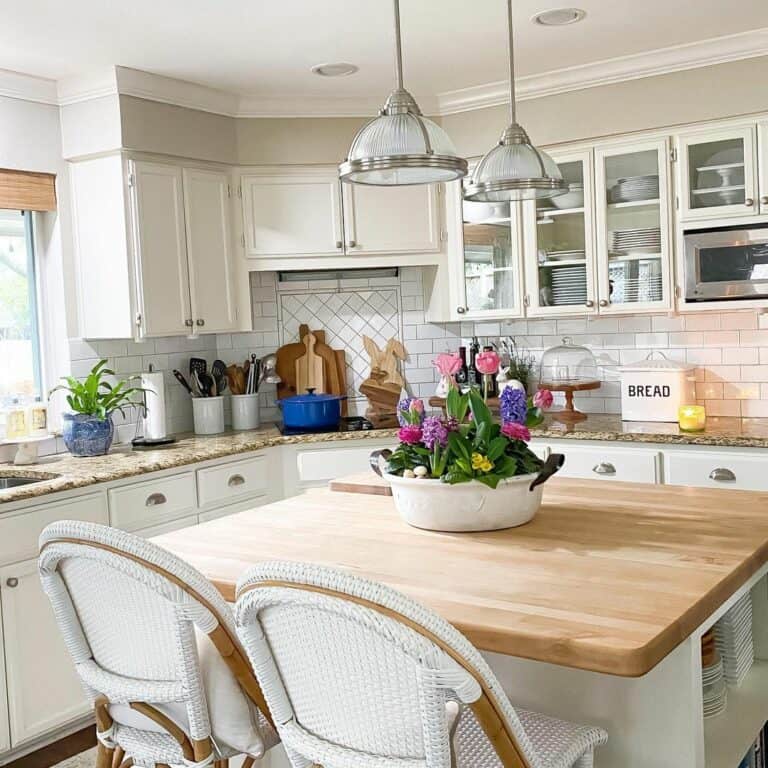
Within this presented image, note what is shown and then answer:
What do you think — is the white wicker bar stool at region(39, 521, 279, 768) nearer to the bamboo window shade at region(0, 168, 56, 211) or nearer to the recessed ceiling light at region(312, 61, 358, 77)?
the bamboo window shade at region(0, 168, 56, 211)

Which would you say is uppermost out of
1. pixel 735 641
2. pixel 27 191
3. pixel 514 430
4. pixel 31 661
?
pixel 27 191

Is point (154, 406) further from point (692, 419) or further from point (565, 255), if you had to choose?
point (692, 419)

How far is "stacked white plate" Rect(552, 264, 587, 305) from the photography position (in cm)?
440

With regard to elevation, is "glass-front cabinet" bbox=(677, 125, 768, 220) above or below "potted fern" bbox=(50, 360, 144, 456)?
above

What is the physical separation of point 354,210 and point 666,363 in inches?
64.9

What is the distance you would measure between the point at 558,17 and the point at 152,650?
2.74 meters

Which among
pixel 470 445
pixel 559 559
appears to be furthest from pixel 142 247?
pixel 559 559

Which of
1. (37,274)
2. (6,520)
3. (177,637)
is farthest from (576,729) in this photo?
(37,274)

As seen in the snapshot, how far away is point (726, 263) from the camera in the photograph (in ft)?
13.1

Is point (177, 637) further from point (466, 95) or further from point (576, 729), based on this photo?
point (466, 95)

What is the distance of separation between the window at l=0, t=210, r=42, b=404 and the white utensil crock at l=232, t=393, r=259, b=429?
948mm

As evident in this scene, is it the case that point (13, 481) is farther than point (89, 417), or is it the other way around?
point (89, 417)

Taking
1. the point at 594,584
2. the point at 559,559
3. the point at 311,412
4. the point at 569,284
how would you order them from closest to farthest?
the point at 594,584 → the point at 559,559 → the point at 569,284 → the point at 311,412

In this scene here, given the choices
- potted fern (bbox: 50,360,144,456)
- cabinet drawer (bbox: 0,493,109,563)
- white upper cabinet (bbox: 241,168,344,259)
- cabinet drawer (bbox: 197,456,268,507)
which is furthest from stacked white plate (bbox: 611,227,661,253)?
cabinet drawer (bbox: 0,493,109,563)
